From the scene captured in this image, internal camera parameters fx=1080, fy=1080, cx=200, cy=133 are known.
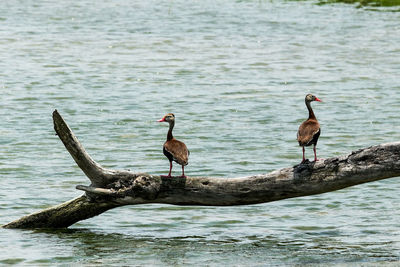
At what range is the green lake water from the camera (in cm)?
1441

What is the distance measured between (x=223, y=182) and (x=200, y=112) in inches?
462

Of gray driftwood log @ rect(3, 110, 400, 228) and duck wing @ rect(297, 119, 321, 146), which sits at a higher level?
duck wing @ rect(297, 119, 321, 146)

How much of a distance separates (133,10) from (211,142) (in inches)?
1003

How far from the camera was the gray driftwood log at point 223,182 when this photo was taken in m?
13.1

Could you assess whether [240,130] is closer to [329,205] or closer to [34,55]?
[329,205]

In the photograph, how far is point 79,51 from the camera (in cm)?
3541

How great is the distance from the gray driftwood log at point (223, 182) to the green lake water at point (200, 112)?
2.13ft

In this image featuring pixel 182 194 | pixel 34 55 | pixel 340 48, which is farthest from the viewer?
pixel 340 48

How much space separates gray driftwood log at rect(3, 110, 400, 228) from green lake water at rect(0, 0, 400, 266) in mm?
648

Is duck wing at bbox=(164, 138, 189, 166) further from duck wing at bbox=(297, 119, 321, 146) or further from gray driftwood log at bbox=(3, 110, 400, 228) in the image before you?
duck wing at bbox=(297, 119, 321, 146)

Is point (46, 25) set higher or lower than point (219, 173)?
higher

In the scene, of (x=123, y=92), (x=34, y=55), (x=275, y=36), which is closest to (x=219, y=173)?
(x=123, y=92)

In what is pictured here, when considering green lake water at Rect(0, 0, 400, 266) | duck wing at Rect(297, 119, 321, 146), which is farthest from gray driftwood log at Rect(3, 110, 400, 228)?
green lake water at Rect(0, 0, 400, 266)

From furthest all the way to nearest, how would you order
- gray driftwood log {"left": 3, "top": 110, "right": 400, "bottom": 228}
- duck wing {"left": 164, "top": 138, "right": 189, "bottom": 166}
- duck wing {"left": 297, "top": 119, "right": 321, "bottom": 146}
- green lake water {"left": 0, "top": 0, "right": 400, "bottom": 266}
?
green lake water {"left": 0, "top": 0, "right": 400, "bottom": 266} → duck wing {"left": 164, "top": 138, "right": 189, "bottom": 166} → duck wing {"left": 297, "top": 119, "right": 321, "bottom": 146} → gray driftwood log {"left": 3, "top": 110, "right": 400, "bottom": 228}
